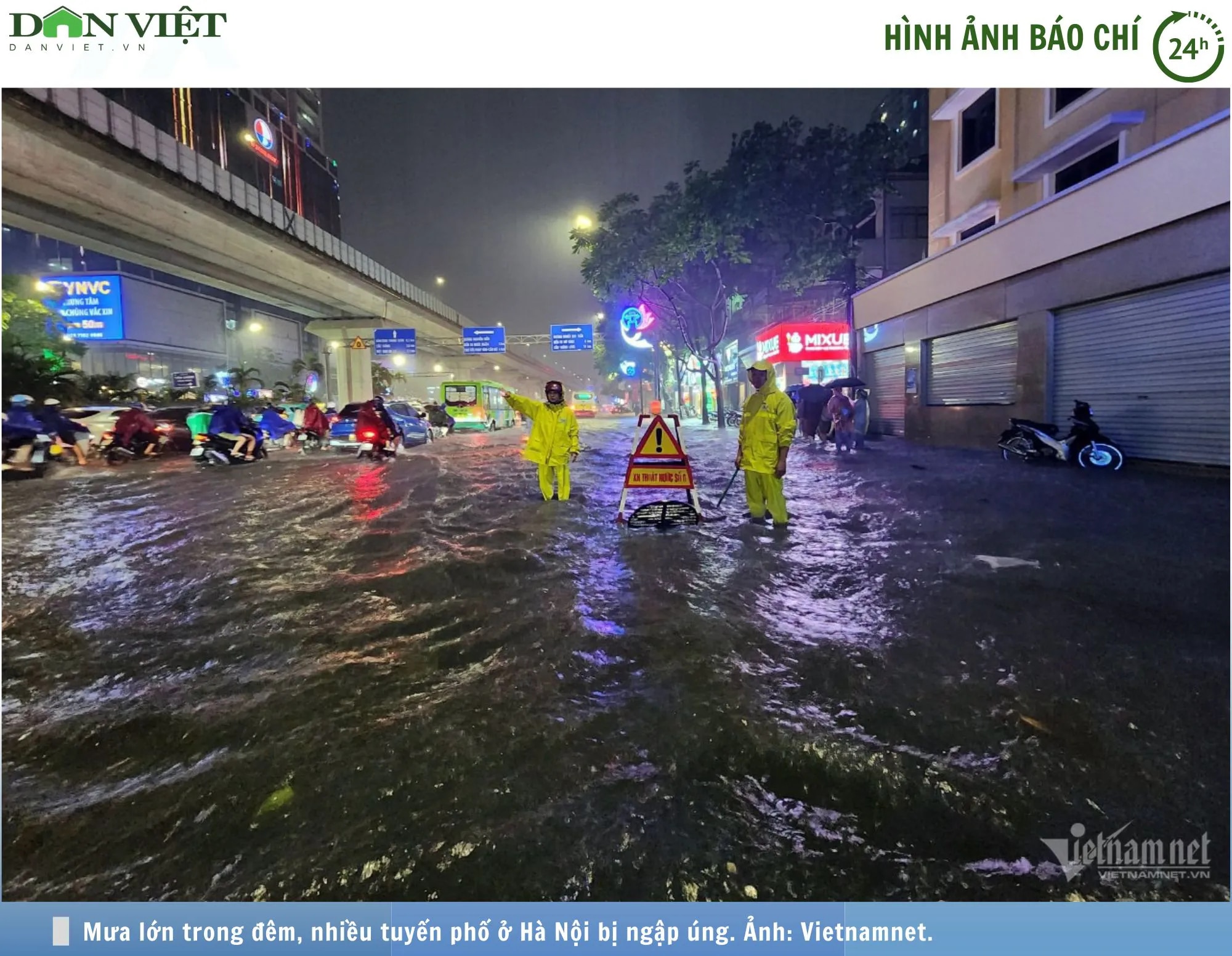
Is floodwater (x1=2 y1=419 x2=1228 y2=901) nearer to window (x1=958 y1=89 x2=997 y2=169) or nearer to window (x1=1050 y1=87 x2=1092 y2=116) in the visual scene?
window (x1=1050 y1=87 x2=1092 y2=116)

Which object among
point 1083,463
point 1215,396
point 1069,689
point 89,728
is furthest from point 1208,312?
point 89,728

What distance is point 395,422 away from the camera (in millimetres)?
16750

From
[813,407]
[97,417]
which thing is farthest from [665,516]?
[97,417]

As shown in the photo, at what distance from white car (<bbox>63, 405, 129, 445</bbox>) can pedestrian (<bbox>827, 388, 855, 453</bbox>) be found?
16.2 m

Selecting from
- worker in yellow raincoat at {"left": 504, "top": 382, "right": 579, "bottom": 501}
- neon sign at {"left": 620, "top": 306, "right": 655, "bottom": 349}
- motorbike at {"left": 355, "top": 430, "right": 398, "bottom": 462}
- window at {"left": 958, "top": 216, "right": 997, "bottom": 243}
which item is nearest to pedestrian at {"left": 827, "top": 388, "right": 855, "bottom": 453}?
window at {"left": 958, "top": 216, "right": 997, "bottom": 243}

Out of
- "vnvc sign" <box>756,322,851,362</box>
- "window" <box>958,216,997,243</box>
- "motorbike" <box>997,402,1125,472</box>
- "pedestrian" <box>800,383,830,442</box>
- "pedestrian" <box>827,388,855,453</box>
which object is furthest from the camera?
"vnvc sign" <box>756,322,851,362</box>

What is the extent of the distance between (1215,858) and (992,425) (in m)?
13.5

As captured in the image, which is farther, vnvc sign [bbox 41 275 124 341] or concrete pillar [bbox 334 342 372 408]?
concrete pillar [bbox 334 342 372 408]

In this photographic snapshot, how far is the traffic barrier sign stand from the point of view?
630 centimetres
